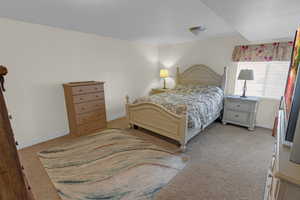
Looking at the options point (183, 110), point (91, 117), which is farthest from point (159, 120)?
point (91, 117)

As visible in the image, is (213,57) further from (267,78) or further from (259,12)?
(259,12)

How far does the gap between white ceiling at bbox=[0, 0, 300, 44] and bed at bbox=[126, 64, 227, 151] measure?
4.73ft

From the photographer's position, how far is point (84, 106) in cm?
304

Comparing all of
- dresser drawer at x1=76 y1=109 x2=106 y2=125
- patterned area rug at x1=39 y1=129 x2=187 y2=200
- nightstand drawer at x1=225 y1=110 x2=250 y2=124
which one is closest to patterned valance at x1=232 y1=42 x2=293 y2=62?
nightstand drawer at x1=225 y1=110 x2=250 y2=124

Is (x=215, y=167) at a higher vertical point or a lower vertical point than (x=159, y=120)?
lower

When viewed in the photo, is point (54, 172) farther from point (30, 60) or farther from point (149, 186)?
point (30, 60)

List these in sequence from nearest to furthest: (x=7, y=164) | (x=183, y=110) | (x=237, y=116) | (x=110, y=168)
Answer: (x=7, y=164) < (x=110, y=168) < (x=183, y=110) < (x=237, y=116)

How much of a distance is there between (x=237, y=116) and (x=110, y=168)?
3.05m

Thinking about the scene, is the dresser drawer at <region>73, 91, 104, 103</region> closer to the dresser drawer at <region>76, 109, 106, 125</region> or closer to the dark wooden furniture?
the dresser drawer at <region>76, 109, 106, 125</region>

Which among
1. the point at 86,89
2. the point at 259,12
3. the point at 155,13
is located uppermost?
the point at 155,13

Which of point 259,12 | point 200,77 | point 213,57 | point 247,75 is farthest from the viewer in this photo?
point 200,77

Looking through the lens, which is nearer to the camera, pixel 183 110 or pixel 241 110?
pixel 183 110

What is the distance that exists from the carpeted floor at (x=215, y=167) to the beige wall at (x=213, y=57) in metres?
0.48

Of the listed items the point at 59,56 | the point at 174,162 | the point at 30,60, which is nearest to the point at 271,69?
the point at 174,162
